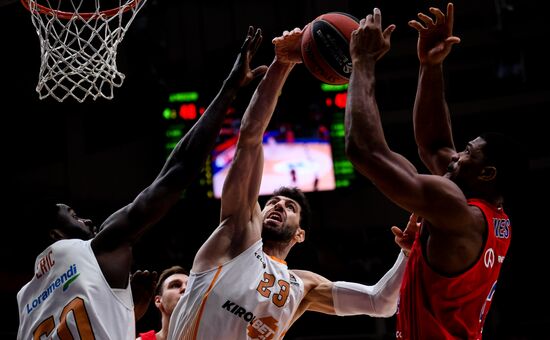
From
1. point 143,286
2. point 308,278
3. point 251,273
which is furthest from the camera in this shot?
point 308,278

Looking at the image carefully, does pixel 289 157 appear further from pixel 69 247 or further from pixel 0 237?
pixel 69 247

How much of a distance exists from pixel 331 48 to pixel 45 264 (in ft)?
5.42

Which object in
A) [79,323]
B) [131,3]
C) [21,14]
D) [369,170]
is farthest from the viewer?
[21,14]

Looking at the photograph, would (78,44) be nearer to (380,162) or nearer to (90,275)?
(90,275)

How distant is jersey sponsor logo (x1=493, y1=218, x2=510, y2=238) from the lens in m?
2.96

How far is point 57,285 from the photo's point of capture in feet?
9.90

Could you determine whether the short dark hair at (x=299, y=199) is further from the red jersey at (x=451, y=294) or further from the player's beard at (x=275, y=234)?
the red jersey at (x=451, y=294)

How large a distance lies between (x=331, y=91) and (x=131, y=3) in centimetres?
536

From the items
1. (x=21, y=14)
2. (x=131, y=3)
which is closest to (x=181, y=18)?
(x=21, y=14)

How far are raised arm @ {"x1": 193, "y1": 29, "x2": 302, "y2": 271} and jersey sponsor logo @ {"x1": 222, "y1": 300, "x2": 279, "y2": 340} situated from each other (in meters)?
0.24

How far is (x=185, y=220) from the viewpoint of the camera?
985 cm

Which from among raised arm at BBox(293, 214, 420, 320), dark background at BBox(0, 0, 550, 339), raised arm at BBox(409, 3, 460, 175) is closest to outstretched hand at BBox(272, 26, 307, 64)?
raised arm at BBox(409, 3, 460, 175)

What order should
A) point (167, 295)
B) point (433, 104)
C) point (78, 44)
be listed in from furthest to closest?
point (167, 295) < point (78, 44) < point (433, 104)

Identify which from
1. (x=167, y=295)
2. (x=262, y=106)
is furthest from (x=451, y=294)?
(x=167, y=295)
